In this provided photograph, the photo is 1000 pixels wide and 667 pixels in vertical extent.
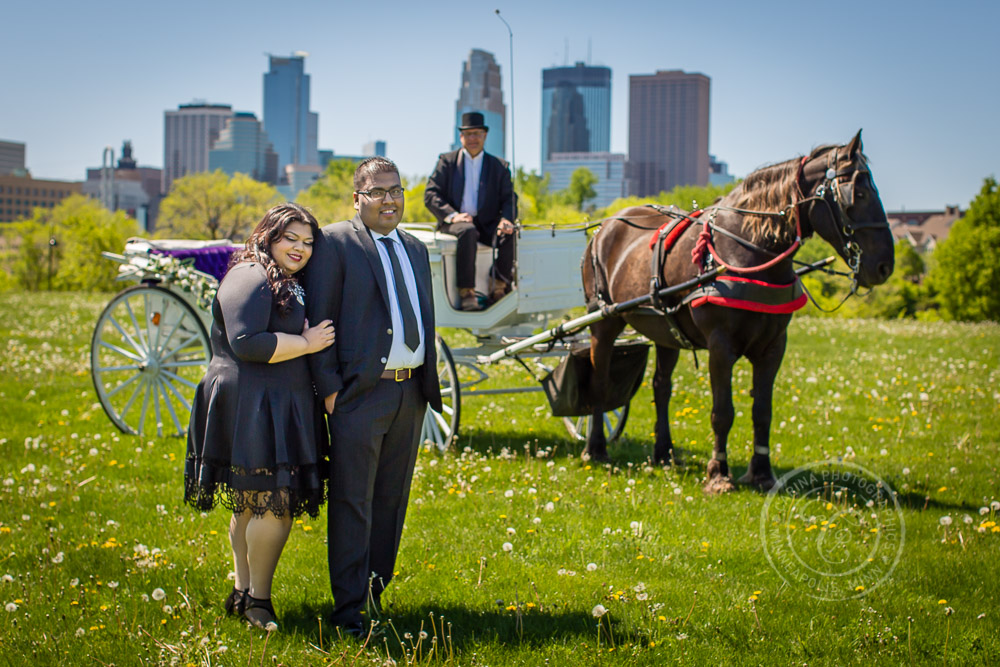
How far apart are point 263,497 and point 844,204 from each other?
4040 millimetres

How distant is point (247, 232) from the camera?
222 ft

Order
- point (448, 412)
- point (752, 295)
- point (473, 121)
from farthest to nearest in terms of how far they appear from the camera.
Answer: point (473, 121)
point (448, 412)
point (752, 295)

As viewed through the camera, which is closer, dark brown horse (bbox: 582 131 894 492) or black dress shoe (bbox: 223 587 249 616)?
black dress shoe (bbox: 223 587 249 616)

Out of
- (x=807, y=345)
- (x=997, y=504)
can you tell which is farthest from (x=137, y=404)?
(x=807, y=345)

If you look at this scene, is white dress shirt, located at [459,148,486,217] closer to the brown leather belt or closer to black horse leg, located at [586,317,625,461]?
black horse leg, located at [586,317,625,461]

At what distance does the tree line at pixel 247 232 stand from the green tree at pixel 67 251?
7 cm

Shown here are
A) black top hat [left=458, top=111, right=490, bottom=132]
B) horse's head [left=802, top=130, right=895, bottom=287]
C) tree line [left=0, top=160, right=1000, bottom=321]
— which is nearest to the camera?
horse's head [left=802, top=130, right=895, bottom=287]

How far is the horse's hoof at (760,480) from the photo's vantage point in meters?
6.68

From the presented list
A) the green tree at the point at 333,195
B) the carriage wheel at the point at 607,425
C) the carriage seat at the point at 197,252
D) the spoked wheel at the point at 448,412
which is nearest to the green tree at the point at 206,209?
the green tree at the point at 333,195

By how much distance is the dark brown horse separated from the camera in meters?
5.87

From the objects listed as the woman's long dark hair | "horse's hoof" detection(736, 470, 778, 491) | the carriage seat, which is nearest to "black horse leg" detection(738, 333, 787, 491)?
"horse's hoof" detection(736, 470, 778, 491)

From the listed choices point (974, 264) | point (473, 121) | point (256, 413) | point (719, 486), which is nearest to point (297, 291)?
point (256, 413)

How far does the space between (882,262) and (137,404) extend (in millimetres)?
8046

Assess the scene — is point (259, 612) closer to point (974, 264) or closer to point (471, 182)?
point (471, 182)
